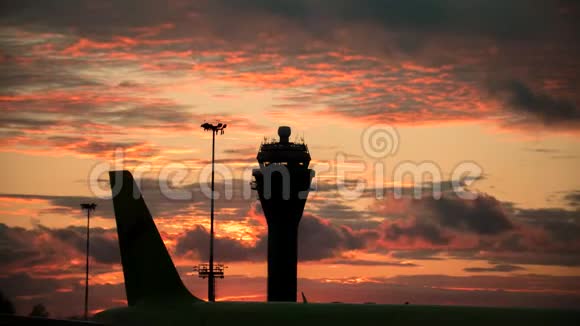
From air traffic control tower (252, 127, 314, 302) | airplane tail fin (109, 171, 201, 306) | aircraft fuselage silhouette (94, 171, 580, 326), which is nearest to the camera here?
aircraft fuselage silhouette (94, 171, 580, 326)

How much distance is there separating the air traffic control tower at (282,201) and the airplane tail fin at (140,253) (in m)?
68.6

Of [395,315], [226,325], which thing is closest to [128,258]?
[226,325]

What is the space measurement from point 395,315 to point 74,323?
1654 cm

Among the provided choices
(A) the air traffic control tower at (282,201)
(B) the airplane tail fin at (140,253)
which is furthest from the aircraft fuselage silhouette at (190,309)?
(A) the air traffic control tower at (282,201)

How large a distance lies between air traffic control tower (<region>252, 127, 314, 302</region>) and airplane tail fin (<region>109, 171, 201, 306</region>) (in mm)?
68591

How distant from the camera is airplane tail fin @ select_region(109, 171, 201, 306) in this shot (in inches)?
1802

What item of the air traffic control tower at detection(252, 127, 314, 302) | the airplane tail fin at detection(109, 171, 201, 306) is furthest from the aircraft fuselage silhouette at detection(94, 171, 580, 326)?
the air traffic control tower at detection(252, 127, 314, 302)

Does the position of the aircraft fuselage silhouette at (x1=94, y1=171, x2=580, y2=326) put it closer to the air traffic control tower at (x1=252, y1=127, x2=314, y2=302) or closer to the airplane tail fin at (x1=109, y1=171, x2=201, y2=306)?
the airplane tail fin at (x1=109, y1=171, x2=201, y2=306)

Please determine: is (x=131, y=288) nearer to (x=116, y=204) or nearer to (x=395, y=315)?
Answer: (x=116, y=204)

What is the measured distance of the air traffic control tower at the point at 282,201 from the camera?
11550 cm

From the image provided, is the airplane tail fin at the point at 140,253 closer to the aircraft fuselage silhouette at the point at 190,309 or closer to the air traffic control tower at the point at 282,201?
the aircraft fuselage silhouette at the point at 190,309

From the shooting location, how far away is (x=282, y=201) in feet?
383

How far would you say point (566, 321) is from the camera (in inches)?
1743

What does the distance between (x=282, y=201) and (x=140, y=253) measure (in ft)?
233
